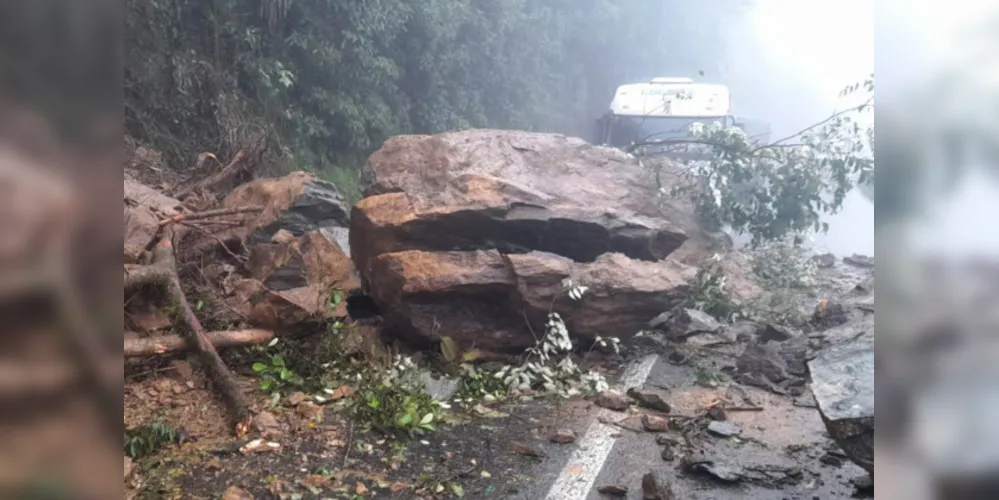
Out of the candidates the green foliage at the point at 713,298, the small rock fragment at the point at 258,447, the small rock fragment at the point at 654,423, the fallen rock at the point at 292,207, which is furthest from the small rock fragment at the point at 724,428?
the fallen rock at the point at 292,207

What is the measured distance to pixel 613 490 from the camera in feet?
7.89

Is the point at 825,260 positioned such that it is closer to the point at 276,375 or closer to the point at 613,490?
the point at 613,490

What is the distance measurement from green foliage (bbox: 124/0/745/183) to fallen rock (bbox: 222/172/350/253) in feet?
1.86

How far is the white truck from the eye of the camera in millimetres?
5102

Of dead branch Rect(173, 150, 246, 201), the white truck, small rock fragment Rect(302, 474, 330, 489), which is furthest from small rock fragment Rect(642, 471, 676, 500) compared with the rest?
dead branch Rect(173, 150, 246, 201)

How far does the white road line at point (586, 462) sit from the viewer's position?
242cm

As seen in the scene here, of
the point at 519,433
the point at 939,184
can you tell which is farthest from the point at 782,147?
the point at 939,184

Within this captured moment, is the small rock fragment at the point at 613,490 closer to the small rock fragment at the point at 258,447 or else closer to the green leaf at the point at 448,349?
the small rock fragment at the point at 258,447

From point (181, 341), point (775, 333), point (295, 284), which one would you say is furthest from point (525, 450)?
point (775, 333)

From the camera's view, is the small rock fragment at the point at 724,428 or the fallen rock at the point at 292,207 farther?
the fallen rock at the point at 292,207

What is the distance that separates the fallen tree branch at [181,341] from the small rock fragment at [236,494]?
3.13ft

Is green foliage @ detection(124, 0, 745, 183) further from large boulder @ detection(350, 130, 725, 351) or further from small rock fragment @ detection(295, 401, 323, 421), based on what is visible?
small rock fragment @ detection(295, 401, 323, 421)

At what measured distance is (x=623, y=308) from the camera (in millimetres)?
3957

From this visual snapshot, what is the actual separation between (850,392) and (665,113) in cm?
366
